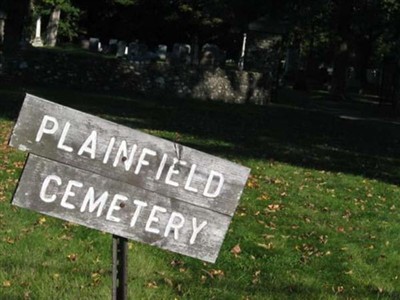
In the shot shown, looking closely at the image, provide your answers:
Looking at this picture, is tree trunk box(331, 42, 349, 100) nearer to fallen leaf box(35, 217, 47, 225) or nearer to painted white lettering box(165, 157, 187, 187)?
fallen leaf box(35, 217, 47, 225)

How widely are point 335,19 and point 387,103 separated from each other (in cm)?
700

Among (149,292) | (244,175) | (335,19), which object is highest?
(335,19)

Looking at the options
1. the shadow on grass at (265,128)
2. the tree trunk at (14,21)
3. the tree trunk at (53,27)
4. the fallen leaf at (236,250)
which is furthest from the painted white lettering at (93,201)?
the tree trunk at (53,27)

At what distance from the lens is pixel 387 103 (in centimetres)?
2864

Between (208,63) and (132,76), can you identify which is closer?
(132,76)

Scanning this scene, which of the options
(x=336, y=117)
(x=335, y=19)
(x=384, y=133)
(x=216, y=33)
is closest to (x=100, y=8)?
Result: (x=216, y=33)

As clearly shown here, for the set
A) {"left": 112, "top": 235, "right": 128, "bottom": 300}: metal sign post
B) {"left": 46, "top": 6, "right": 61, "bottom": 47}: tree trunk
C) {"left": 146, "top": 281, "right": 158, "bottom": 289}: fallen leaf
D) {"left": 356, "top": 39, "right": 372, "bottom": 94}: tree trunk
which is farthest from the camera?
{"left": 356, "top": 39, "right": 372, "bottom": 94}: tree trunk

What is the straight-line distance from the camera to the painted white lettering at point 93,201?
10.1 feet

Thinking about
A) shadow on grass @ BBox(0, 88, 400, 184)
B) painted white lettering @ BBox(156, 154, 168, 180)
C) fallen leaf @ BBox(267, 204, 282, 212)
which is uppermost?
painted white lettering @ BBox(156, 154, 168, 180)

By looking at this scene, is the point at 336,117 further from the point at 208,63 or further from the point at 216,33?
the point at 216,33

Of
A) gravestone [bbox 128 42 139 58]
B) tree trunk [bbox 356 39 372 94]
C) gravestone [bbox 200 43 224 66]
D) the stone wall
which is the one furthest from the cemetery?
tree trunk [bbox 356 39 372 94]

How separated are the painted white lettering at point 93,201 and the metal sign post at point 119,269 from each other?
9.8 inches

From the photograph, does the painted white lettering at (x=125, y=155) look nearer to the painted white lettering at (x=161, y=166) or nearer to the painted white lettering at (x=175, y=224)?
the painted white lettering at (x=161, y=166)

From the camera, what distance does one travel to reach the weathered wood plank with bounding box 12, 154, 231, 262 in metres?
3.02
